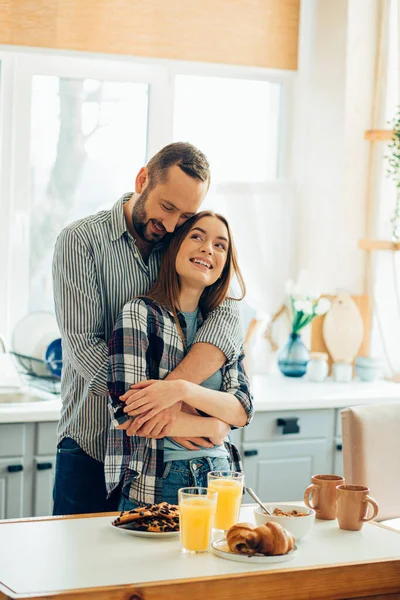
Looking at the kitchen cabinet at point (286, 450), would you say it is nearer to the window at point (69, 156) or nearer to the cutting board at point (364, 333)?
the cutting board at point (364, 333)

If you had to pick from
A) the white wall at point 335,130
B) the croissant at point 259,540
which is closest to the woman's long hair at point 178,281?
the croissant at point 259,540

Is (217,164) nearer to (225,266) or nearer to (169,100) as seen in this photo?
(169,100)

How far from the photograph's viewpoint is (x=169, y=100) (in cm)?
396

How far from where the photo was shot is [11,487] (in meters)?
2.96

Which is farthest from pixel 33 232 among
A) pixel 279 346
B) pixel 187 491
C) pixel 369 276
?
pixel 187 491

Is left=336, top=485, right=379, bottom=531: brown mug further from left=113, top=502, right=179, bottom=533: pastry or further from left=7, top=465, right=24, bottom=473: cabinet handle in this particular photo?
left=7, top=465, right=24, bottom=473: cabinet handle

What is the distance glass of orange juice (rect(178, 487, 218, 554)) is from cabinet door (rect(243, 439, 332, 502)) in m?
1.68

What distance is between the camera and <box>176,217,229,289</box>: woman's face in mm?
2133

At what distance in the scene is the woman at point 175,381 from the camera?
2002 millimetres

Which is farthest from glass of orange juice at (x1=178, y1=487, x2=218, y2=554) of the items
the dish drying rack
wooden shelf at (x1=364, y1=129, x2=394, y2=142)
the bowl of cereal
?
wooden shelf at (x1=364, y1=129, x2=394, y2=142)

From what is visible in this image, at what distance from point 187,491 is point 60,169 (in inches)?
92.4

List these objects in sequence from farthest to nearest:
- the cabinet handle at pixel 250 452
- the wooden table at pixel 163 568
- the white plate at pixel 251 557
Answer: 1. the cabinet handle at pixel 250 452
2. the white plate at pixel 251 557
3. the wooden table at pixel 163 568

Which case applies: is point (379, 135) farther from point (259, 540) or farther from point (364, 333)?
point (259, 540)

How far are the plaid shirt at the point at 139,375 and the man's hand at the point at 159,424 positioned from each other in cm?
3
